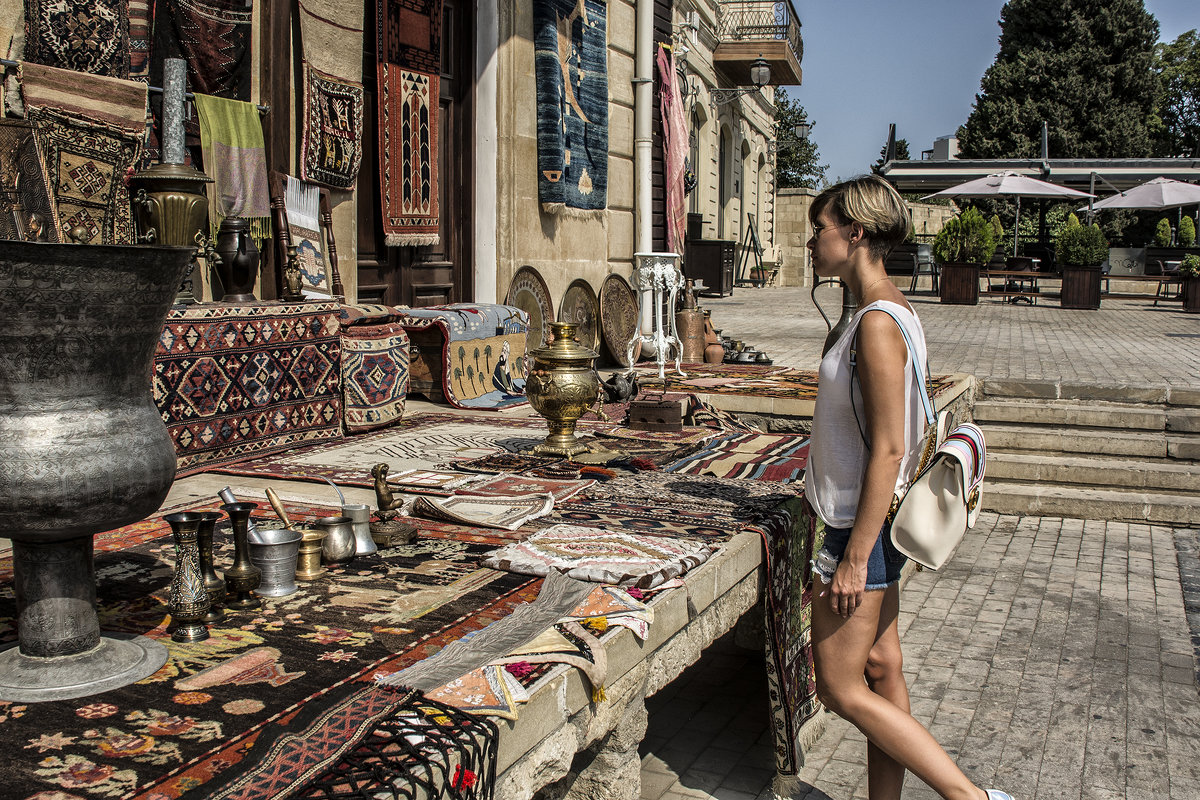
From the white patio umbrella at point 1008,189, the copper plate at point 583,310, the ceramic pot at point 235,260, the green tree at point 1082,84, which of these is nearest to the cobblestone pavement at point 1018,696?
the ceramic pot at point 235,260

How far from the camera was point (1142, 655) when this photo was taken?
4.64 meters

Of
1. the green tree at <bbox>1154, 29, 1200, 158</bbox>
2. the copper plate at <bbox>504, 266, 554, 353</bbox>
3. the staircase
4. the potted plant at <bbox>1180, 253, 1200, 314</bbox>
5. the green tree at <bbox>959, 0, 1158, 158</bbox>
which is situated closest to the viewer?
the staircase

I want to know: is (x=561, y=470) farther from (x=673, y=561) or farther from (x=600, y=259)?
(x=600, y=259)

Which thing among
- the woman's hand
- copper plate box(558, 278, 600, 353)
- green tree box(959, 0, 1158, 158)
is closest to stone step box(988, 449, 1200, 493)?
copper plate box(558, 278, 600, 353)

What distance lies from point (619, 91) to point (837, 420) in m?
8.73

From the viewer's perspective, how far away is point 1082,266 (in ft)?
60.7

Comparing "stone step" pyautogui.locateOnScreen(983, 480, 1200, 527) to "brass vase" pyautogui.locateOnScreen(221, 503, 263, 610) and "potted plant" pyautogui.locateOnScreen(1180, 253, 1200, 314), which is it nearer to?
"brass vase" pyautogui.locateOnScreen(221, 503, 263, 610)

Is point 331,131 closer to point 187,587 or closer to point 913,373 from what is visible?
point 187,587

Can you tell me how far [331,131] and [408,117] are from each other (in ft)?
3.45

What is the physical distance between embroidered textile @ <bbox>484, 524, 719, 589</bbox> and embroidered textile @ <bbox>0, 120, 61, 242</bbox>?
2.68 m

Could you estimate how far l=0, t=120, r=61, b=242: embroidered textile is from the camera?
4.50 m

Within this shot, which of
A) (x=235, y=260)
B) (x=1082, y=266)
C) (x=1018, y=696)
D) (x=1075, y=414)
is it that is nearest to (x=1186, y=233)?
(x=1082, y=266)

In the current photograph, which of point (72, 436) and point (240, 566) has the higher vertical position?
point (72, 436)

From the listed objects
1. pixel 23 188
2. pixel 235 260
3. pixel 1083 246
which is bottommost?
pixel 235 260
